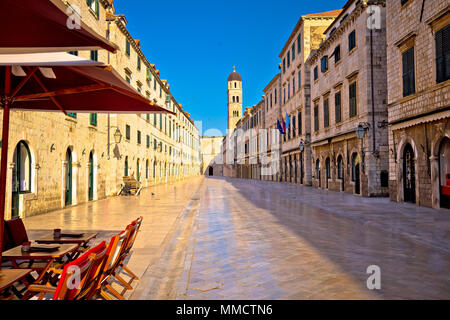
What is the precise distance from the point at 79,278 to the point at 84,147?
14.6 m

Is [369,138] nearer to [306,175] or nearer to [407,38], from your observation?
[407,38]

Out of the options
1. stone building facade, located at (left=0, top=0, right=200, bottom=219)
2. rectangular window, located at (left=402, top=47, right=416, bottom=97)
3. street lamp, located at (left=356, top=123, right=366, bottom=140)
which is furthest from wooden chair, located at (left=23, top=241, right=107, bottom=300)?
street lamp, located at (left=356, top=123, right=366, bottom=140)

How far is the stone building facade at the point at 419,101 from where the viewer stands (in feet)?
40.0

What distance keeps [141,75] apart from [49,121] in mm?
16724

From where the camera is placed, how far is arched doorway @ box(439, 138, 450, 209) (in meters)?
12.3

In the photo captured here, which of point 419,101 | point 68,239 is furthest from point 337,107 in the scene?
point 68,239

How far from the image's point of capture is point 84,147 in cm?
1625

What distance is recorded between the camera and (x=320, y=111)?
26266mm

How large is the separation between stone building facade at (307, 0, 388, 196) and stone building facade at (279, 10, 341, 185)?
11.6 feet

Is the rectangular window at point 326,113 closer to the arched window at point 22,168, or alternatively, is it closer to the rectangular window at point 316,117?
the rectangular window at point 316,117

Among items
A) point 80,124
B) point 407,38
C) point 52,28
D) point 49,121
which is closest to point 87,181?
point 80,124

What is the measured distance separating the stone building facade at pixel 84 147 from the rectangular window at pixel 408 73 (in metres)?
Answer: 14.1

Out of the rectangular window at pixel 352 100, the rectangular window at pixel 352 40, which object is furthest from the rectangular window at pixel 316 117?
the rectangular window at pixel 352 40

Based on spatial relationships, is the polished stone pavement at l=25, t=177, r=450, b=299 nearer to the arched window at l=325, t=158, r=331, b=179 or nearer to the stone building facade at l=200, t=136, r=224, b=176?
the arched window at l=325, t=158, r=331, b=179
